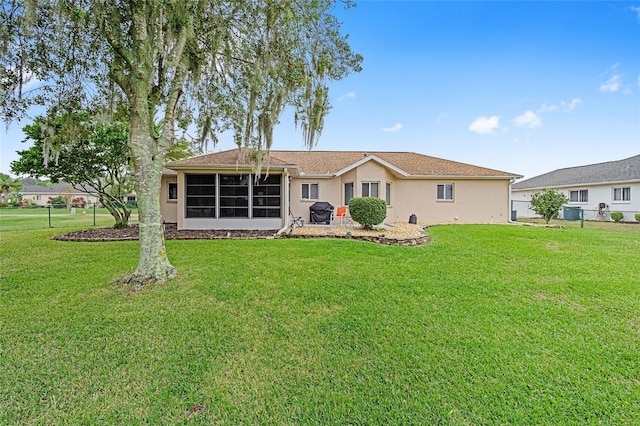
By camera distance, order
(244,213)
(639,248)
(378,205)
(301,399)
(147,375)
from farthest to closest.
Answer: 1. (244,213)
2. (378,205)
3. (639,248)
4. (147,375)
5. (301,399)

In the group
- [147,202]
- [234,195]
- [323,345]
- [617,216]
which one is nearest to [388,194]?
[234,195]

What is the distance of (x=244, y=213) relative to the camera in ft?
40.7

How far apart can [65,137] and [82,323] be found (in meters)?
8.53

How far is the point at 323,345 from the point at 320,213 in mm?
10850

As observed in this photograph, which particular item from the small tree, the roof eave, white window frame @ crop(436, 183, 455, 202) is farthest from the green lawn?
the small tree

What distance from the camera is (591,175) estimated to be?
22625 millimetres

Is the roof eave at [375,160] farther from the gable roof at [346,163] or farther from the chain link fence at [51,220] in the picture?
the chain link fence at [51,220]

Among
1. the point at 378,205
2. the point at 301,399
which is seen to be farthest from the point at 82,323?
the point at 378,205

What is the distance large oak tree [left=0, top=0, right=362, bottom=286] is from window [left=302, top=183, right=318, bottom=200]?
292 inches

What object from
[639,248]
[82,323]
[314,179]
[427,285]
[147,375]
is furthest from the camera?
[314,179]

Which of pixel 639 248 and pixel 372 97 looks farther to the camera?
pixel 372 97

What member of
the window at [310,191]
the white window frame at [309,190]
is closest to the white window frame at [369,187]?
the white window frame at [309,190]

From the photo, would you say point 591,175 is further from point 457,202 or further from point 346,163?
point 346,163

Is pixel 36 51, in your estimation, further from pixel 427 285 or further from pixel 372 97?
pixel 372 97
